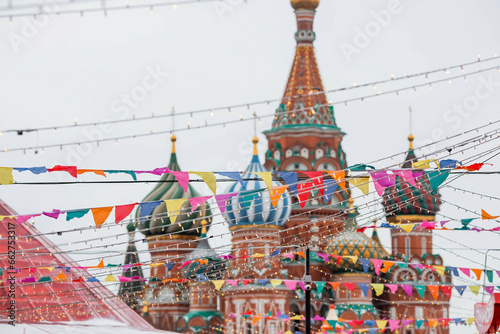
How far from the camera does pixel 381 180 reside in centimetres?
2056

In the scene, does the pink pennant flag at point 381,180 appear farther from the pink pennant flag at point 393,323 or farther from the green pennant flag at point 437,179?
the pink pennant flag at point 393,323

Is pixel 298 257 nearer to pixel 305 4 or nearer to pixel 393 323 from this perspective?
pixel 305 4

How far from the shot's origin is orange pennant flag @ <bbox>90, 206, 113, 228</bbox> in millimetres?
19109

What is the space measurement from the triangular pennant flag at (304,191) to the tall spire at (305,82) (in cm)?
3693

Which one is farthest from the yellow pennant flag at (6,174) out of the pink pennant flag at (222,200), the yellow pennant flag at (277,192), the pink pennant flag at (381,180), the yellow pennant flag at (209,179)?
the pink pennant flag at (381,180)

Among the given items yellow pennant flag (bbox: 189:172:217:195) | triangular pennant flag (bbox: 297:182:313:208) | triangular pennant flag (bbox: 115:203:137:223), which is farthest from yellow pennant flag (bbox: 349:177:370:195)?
triangular pennant flag (bbox: 115:203:137:223)

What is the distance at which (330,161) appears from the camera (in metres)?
58.5

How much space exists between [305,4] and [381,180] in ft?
132

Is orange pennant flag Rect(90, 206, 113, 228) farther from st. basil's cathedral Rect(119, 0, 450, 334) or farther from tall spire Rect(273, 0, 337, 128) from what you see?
tall spire Rect(273, 0, 337, 128)

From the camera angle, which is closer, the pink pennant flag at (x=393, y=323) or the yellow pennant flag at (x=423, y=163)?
the yellow pennant flag at (x=423, y=163)

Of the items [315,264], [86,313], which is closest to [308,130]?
[315,264]

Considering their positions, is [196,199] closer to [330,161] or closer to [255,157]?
[255,157]

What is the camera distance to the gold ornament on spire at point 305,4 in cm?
6006

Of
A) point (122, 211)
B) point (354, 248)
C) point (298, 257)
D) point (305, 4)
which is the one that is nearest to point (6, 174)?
point (122, 211)
